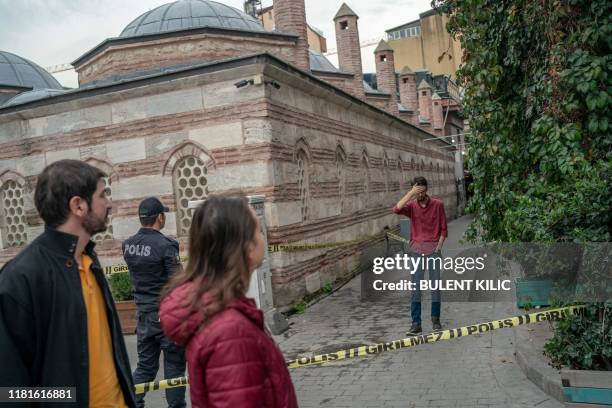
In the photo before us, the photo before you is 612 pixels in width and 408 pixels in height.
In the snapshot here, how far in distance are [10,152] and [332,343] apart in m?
8.42

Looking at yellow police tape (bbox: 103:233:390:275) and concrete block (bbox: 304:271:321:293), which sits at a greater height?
yellow police tape (bbox: 103:233:390:275)

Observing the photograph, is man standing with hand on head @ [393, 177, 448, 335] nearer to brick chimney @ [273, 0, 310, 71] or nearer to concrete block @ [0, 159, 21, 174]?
brick chimney @ [273, 0, 310, 71]

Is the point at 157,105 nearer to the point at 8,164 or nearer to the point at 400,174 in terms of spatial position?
the point at 8,164

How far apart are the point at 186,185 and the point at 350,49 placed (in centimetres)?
1127

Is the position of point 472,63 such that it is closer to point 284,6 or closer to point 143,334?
point 143,334

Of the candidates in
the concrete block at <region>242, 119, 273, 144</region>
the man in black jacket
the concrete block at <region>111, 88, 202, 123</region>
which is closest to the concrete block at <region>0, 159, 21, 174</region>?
the concrete block at <region>111, 88, 202, 123</region>

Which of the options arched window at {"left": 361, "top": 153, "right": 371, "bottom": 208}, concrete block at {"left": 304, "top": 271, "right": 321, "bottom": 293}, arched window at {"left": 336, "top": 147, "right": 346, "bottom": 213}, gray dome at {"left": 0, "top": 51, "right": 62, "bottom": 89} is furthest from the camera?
gray dome at {"left": 0, "top": 51, "right": 62, "bottom": 89}

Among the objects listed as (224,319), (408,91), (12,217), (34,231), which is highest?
(408,91)

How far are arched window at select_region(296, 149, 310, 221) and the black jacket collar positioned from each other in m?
8.35

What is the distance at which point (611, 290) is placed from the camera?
4492 millimetres

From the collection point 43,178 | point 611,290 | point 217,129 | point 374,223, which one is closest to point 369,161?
point 374,223

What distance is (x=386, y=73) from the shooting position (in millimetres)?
24672

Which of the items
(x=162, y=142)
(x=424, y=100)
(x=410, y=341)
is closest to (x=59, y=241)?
(x=410, y=341)

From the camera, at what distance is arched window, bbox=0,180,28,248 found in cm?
1242
